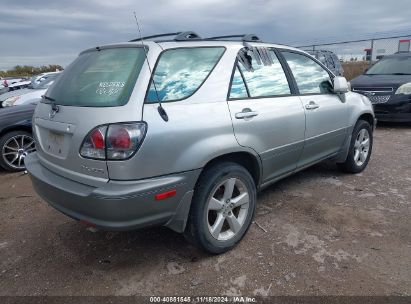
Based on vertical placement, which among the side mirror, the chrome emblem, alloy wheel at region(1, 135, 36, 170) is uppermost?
the chrome emblem

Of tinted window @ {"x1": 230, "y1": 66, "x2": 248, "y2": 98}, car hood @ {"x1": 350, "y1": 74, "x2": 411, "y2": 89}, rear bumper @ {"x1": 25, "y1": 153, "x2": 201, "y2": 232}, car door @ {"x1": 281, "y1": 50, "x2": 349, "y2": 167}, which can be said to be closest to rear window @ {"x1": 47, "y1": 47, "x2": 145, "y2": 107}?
rear bumper @ {"x1": 25, "y1": 153, "x2": 201, "y2": 232}

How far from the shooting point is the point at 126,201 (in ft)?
7.24

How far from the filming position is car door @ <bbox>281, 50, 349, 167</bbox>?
3623 mm

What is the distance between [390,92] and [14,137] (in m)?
7.32

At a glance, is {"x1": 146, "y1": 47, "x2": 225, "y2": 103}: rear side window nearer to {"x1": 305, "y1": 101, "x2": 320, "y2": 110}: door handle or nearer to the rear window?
the rear window

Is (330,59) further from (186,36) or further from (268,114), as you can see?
(186,36)

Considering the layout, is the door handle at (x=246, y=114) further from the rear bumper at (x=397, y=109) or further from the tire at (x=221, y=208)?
the rear bumper at (x=397, y=109)

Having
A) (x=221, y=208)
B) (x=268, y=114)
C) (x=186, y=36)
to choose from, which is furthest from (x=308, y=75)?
(x=221, y=208)

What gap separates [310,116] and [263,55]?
82 cm

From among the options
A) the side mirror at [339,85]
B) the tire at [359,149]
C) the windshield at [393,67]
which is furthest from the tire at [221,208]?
the windshield at [393,67]

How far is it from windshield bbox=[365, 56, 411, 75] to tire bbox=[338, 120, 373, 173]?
450 cm

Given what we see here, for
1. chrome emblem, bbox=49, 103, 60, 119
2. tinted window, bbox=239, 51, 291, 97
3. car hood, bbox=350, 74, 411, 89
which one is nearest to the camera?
chrome emblem, bbox=49, 103, 60, 119

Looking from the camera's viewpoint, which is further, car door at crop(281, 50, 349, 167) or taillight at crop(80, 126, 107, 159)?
car door at crop(281, 50, 349, 167)

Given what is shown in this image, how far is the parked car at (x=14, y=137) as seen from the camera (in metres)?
5.16
